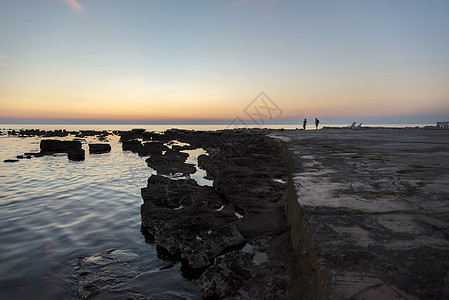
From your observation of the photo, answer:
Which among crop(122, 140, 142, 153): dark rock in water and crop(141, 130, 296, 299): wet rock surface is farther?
crop(122, 140, 142, 153): dark rock in water

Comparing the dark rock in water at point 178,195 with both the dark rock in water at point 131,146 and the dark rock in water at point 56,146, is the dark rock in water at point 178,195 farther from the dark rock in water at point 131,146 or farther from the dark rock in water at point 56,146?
the dark rock in water at point 131,146

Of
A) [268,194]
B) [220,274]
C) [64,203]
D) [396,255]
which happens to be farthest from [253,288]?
[64,203]

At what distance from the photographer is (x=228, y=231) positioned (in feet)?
12.0

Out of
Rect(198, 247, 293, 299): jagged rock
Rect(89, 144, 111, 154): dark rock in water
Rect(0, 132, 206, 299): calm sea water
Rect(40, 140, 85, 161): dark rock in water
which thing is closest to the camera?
Rect(198, 247, 293, 299): jagged rock

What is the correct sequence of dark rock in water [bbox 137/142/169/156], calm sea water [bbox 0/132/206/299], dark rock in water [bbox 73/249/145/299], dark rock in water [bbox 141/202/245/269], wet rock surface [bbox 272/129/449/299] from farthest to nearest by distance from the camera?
dark rock in water [bbox 137/142/169/156] → dark rock in water [bbox 141/202/245/269] → calm sea water [bbox 0/132/206/299] → dark rock in water [bbox 73/249/145/299] → wet rock surface [bbox 272/129/449/299]

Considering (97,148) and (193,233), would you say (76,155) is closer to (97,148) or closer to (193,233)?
(97,148)

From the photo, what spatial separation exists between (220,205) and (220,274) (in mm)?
2900

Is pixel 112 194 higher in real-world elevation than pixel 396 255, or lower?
lower

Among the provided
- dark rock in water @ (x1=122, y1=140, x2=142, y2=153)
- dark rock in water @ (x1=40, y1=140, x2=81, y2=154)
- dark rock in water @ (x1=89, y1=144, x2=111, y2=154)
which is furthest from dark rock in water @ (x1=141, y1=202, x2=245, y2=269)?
dark rock in water @ (x1=122, y1=140, x2=142, y2=153)

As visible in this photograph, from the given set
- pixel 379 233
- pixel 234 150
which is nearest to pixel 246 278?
pixel 379 233

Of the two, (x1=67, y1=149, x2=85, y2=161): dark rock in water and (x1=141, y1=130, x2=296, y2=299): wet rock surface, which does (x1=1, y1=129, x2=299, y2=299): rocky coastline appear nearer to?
(x1=141, y1=130, x2=296, y2=299): wet rock surface

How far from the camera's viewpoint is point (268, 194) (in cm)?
536

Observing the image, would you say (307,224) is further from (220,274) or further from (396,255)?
(220,274)

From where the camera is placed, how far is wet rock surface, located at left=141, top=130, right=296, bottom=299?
2.42 m
